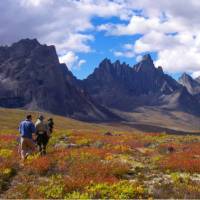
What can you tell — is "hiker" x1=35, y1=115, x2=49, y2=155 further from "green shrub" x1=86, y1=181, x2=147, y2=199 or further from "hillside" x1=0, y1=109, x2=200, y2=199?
"green shrub" x1=86, y1=181, x2=147, y2=199

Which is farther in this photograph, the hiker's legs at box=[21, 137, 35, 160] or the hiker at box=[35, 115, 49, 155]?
the hiker at box=[35, 115, 49, 155]

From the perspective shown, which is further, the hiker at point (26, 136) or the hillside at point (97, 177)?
the hiker at point (26, 136)

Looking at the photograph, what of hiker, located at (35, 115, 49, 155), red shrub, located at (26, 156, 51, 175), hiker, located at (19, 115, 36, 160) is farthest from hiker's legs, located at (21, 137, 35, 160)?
red shrub, located at (26, 156, 51, 175)

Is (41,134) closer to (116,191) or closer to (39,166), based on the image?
(39,166)

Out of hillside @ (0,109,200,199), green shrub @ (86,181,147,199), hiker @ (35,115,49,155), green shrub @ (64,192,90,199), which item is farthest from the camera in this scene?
hiker @ (35,115,49,155)

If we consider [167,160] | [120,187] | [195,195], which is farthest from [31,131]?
[195,195]

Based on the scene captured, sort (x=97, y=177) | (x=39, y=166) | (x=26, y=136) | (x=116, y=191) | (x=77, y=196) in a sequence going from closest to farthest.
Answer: (x=77, y=196) → (x=116, y=191) → (x=97, y=177) → (x=39, y=166) → (x=26, y=136)

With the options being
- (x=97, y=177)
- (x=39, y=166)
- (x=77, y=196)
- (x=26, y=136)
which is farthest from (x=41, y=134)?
(x=77, y=196)

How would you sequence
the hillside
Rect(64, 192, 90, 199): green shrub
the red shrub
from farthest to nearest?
1. the red shrub
2. the hillside
3. Rect(64, 192, 90, 199): green shrub

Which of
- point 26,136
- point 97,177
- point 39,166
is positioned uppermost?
point 26,136

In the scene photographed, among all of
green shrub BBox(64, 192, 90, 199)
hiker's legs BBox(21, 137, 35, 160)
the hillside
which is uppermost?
hiker's legs BBox(21, 137, 35, 160)

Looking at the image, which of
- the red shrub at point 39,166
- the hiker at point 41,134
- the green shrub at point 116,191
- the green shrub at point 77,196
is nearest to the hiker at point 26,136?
the hiker at point 41,134

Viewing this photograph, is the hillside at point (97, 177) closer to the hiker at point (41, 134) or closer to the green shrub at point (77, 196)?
the green shrub at point (77, 196)

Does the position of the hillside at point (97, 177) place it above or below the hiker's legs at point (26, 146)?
below
